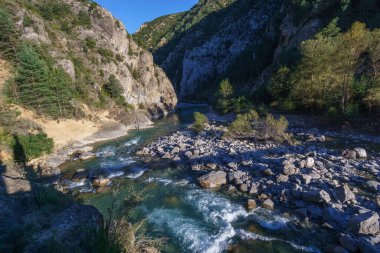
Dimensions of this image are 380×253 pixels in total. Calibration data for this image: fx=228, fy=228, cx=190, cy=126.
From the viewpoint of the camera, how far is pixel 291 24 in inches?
2057

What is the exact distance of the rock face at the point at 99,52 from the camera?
35.8m

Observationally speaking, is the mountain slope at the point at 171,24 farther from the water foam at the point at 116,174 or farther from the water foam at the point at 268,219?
the water foam at the point at 268,219

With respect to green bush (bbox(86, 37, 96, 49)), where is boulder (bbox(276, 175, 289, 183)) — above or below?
below

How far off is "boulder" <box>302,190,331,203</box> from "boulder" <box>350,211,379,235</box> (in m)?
1.66

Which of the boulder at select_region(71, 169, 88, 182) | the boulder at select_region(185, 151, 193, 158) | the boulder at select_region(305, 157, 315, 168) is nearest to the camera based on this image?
the boulder at select_region(305, 157, 315, 168)

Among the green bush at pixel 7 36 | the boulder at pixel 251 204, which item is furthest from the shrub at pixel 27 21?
the boulder at pixel 251 204

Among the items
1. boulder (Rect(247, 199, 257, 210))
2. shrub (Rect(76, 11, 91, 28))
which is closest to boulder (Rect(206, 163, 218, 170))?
boulder (Rect(247, 199, 257, 210))

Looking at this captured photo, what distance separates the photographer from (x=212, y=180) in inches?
539

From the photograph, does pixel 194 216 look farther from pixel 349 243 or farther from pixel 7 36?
pixel 7 36

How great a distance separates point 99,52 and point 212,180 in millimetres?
41779

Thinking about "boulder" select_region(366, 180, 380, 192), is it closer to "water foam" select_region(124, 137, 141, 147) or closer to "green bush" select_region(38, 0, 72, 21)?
"water foam" select_region(124, 137, 141, 147)

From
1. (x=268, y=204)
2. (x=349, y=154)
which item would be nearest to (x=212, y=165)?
(x=268, y=204)

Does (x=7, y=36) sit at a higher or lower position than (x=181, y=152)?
higher

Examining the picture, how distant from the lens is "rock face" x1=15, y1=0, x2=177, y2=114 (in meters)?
35.8
